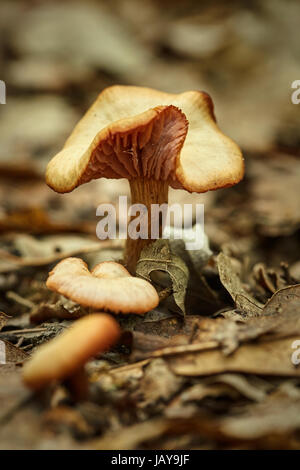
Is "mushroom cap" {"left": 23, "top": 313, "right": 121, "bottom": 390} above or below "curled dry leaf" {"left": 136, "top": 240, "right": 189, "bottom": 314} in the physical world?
below

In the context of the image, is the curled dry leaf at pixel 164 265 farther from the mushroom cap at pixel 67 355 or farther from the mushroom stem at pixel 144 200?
→ the mushroom cap at pixel 67 355

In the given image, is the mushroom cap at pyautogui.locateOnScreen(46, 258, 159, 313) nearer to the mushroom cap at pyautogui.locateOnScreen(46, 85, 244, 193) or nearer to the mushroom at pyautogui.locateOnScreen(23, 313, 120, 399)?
the mushroom at pyautogui.locateOnScreen(23, 313, 120, 399)

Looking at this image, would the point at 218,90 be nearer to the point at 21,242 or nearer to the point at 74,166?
the point at 21,242

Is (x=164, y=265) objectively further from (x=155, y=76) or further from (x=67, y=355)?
(x=155, y=76)

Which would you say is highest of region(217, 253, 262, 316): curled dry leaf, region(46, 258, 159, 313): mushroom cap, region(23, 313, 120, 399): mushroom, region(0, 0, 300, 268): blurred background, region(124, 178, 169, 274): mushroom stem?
region(0, 0, 300, 268): blurred background

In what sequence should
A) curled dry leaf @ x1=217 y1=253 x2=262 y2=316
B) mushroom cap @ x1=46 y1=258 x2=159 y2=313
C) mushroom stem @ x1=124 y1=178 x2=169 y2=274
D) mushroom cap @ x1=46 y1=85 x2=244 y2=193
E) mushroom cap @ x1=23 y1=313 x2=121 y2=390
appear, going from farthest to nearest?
1. mushroom stem @ x1=124 y1=178 x2=169 y2=274
2. curled dry leaf @ x1=217 y1=253 x2=262 y2=316
3. mushroom cap @ x1=46 y1=85 x2=244 y2=193
4. mushroom cap @ x1=46 y1=258 x2=159 y2=313
5. mushroom cap @ x1=23 y1=313 x2=121 y2=390

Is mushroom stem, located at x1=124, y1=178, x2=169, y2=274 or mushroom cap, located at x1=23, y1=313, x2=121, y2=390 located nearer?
mushroom cap, located at x1=23, y1=313, x2=121, y2=390

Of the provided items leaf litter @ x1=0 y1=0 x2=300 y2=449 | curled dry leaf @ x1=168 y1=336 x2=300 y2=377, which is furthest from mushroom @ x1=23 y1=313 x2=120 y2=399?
curled dry leaf @ x1=168 y1=336 x2=300 y2=377
